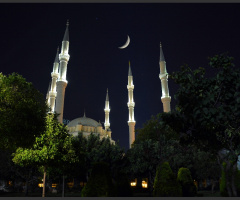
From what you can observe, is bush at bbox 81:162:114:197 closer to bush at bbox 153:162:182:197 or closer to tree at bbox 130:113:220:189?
bush at bbox 153:162:182:197

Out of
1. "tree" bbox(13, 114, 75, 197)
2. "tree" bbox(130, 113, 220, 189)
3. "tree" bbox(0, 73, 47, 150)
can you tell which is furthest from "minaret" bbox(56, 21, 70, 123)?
"tree" bbox(0, 73, 47, 150)

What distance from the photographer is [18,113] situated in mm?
15289

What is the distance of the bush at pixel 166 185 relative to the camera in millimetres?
17837

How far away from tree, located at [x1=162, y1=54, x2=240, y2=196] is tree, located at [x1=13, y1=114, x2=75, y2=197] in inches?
491

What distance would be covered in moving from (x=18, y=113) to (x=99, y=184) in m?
7.86

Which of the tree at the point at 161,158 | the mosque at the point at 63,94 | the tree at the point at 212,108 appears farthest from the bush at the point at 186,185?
the mosque at the point at 63,94

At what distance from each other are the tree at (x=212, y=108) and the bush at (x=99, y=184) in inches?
288

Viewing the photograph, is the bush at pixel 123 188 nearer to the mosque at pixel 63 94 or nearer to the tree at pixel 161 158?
the tree at pixel 161 158

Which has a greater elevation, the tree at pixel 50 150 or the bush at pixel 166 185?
the tree at pixel 50 150

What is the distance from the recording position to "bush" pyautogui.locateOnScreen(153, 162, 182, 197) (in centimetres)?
1784

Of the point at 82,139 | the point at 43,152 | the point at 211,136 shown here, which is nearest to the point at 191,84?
the point at 211,136

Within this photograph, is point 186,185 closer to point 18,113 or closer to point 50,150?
point 50,150

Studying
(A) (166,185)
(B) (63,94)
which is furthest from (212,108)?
(B) (63,94)

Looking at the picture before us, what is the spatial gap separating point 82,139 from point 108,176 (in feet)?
59.4
